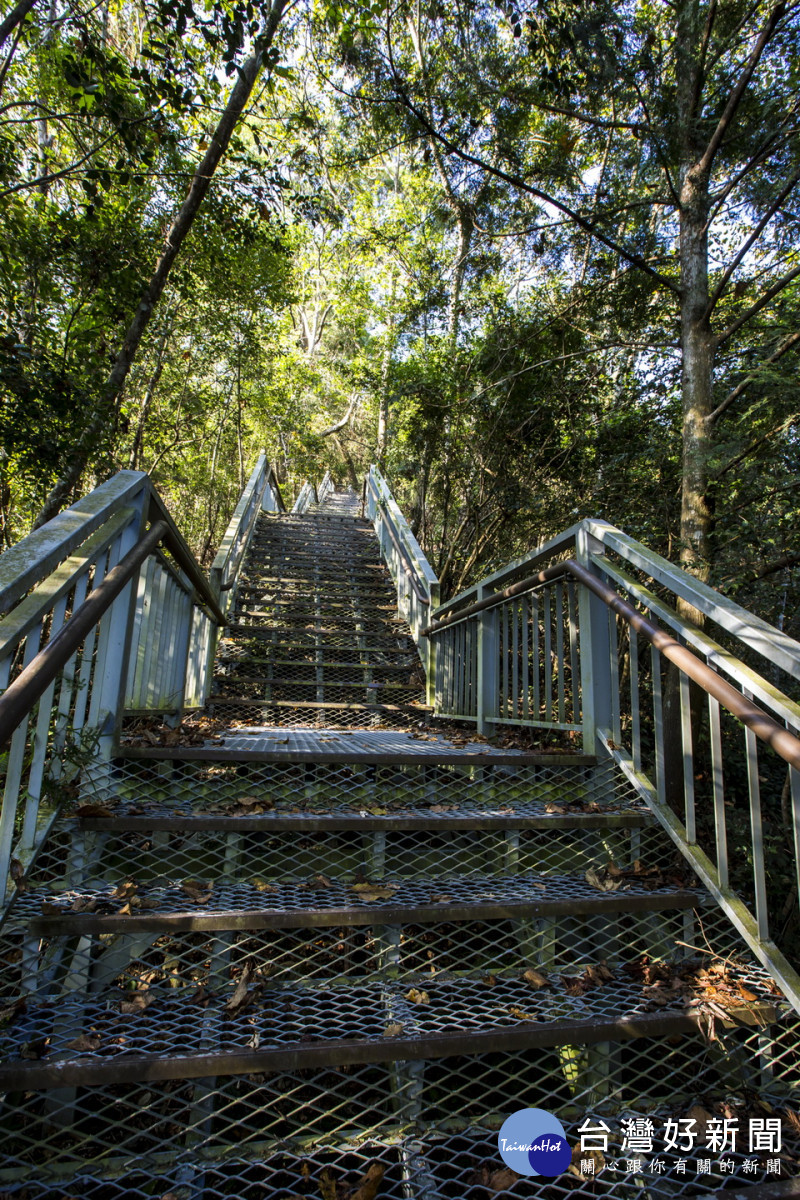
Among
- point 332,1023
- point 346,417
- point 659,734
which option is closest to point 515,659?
point 659,734

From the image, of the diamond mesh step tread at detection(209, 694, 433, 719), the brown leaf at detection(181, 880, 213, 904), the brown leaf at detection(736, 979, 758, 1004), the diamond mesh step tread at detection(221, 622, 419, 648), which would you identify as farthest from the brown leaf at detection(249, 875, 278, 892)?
the diamond mesh step tread at detection(221, 622, 419, 648)

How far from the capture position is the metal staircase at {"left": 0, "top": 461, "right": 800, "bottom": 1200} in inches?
51.0

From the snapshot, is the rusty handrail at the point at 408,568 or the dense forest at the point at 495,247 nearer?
the dense forest at the point at 495,247

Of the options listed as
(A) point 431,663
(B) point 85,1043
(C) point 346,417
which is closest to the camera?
(B) point 85,1043

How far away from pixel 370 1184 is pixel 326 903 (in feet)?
2.26

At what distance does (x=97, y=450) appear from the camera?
4.52 meters

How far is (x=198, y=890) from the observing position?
6.15 feet

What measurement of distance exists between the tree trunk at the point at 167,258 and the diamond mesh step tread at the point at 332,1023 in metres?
4.02

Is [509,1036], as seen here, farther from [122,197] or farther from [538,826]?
[122,197]

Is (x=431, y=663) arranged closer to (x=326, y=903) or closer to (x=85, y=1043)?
(x=326, y=903)

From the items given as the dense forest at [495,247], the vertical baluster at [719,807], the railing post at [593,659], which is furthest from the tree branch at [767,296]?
the vertical baluster at [719,807]

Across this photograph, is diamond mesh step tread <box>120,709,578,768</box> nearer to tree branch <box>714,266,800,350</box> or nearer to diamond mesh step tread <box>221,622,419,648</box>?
diamond mesh step tread <box>221,622,419,648</box>

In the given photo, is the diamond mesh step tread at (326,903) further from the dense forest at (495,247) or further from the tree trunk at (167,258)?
the tree trunk at (167,258)

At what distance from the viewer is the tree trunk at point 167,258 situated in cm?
449
